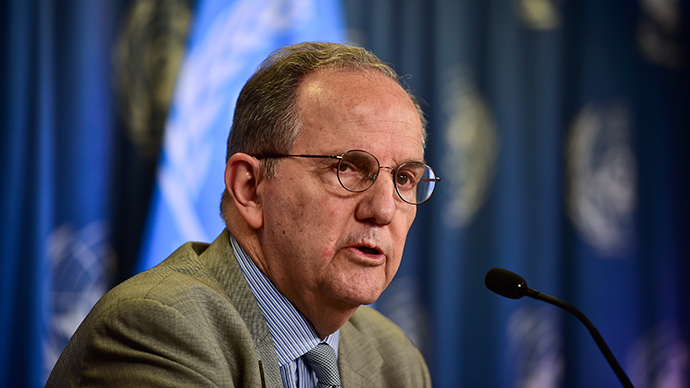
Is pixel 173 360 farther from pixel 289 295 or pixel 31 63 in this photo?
pixel 31 63

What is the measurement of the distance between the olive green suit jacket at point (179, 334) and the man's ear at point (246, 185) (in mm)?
90

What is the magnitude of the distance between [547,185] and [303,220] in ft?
7.11

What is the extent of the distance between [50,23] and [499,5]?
2251 millimetres

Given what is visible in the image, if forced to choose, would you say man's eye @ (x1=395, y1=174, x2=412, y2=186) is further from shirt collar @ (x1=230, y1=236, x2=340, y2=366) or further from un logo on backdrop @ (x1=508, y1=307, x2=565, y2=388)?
un logo on backdrop @ (x1=508, y1=307, x2=565, y2=388)

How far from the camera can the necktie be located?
122cm

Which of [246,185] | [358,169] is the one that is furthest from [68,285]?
[358,169]

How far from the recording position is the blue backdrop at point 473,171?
2230mm

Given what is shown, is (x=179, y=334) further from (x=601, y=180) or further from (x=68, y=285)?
(x=601, y=180)

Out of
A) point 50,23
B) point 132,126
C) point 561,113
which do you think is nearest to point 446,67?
point 561,113

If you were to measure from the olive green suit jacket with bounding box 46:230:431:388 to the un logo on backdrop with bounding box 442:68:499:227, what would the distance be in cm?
177

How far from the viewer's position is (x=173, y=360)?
2.97 ft

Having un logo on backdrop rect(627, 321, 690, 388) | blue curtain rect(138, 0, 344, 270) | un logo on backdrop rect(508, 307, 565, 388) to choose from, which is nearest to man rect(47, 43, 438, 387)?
blue curtain rect(138, 0, 344, 270)

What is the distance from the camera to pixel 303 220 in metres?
1.16

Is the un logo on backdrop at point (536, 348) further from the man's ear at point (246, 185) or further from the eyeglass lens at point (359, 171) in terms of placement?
the man's ear at point (246, 185)
